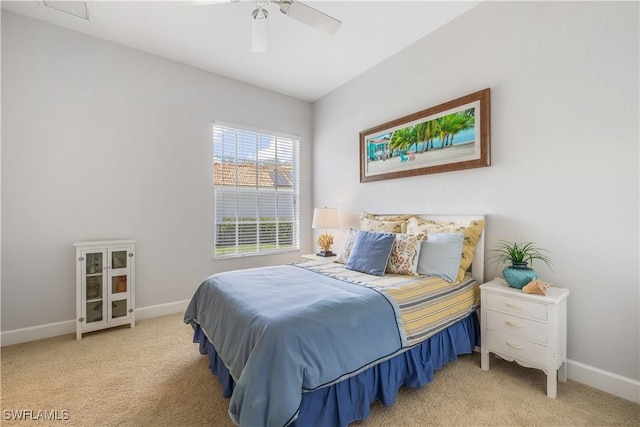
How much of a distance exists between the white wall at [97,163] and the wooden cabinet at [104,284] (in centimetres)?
23

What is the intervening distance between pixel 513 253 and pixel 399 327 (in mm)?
1057

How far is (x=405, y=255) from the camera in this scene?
2.26m

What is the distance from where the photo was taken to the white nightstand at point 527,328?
169cm

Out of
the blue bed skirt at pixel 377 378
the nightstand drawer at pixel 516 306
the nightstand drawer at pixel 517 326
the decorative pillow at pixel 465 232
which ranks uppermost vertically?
the decorative pillow at pixel 465 232

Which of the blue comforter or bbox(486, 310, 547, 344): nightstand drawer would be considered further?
bbox(486, 310, 547, 344): nightstand drawer

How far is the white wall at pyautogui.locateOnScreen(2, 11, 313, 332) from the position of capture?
8.08ft

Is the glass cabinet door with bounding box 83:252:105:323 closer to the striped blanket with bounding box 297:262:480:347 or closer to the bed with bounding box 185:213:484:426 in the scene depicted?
the bed with bounding box 185:213:484:426

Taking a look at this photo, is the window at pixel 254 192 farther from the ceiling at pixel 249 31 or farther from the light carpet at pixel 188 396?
the light carpet at pixel 188 396

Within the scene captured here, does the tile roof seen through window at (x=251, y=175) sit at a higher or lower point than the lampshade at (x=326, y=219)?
higher

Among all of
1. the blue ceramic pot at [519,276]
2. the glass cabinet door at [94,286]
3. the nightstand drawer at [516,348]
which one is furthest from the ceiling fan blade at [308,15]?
the glass cabinet door at [94,286]

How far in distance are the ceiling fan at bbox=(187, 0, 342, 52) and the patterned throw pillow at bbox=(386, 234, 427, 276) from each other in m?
1.71

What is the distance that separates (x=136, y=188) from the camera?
2998 millimetres

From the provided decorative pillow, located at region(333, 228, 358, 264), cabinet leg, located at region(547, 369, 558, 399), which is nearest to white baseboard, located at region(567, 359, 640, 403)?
cabinet leg, located at region(547, 369, 558, 399)

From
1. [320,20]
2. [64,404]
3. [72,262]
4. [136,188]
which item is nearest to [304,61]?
[320,20]
